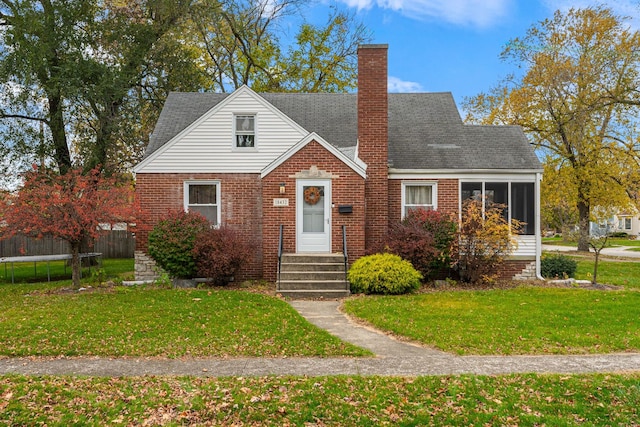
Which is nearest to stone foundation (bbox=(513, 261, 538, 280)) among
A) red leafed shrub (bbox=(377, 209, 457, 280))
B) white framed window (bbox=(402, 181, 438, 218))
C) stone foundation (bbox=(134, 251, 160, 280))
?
red leafed shrub (bbox=(377, 209, 457, 280))

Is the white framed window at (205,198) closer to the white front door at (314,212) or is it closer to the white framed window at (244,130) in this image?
the white framed window at (244,130)

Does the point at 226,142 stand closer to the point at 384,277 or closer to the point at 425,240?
the point at 384,277

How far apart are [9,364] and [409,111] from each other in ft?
49.3

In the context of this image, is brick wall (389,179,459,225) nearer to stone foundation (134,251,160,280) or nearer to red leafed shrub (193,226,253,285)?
red leafed shrub (193,226,253,285)

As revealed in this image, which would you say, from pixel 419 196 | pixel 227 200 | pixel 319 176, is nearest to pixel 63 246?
pixel 227 200

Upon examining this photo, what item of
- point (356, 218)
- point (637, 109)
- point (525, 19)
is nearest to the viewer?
point (356, 218)

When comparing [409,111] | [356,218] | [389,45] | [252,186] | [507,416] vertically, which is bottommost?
[507,416]

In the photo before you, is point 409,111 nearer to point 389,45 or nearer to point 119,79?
point 389,45

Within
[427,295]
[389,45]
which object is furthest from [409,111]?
[427,295]

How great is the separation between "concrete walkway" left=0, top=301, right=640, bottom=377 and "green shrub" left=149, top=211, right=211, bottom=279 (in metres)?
6.20

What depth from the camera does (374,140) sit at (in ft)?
46.8

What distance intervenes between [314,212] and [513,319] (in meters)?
6.60

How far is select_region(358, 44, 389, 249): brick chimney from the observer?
46.7 ft

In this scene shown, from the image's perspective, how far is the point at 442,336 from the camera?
7.89 m
